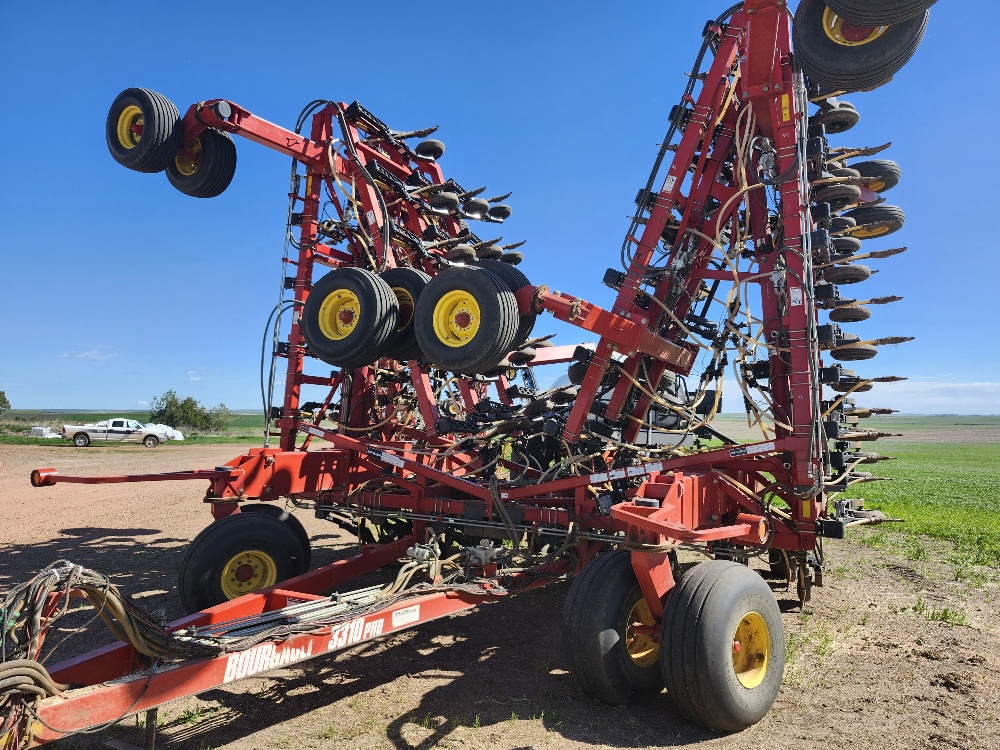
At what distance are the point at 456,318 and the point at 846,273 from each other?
3879 mm

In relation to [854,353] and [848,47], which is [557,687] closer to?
[854,353]

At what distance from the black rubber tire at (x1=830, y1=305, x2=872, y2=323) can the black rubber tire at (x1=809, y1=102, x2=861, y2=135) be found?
6.48 ft

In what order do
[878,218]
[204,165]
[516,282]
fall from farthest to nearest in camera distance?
1. [204,165]
2. [878,218]
3. [516,282]

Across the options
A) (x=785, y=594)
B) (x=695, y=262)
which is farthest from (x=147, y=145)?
(x=785, y=594)

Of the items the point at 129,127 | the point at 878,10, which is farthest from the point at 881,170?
the point at 129,127

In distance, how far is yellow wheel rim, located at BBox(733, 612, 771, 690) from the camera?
480 cm

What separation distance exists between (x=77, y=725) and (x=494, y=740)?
2.33 meters

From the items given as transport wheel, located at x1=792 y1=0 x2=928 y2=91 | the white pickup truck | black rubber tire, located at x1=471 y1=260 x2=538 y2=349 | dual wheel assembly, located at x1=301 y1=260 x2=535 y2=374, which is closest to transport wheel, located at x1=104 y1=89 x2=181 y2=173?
dual wheel assembly, located at x1=301 y1=260 x2=535 y2=374

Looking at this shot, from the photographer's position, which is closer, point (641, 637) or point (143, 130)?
point (641, 637)

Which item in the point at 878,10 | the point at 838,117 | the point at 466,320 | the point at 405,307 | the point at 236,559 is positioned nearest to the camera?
the point at 878,10

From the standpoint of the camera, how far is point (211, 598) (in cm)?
633

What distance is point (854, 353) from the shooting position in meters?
6.55

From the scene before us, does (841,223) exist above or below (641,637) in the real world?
above

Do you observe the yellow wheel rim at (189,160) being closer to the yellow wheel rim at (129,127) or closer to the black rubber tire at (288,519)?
the yellow wheel rim at (129,127)
